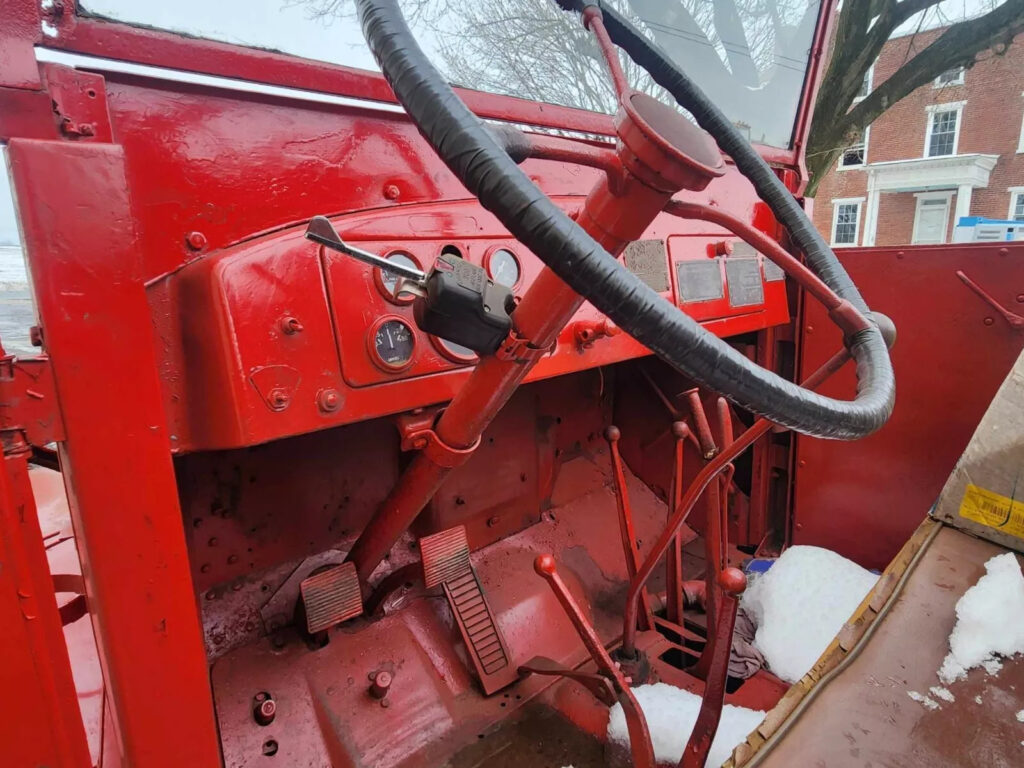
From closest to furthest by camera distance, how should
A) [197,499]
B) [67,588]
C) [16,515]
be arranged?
[16,515]
[67,588]
[197,499]

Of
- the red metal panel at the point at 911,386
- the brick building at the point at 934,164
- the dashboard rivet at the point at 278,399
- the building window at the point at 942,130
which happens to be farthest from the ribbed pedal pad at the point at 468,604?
the building window at the point at 942,130

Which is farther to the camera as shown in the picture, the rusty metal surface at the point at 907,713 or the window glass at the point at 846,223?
the window glass at the point at 846,223

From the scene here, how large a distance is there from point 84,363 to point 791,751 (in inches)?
41.4

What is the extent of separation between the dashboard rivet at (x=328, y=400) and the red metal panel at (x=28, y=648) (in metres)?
0.37

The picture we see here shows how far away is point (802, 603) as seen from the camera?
5.76ft

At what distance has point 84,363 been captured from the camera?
2.22 ft

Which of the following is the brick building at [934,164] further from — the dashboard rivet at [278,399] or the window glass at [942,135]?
the dashboard rivet at [278,399]

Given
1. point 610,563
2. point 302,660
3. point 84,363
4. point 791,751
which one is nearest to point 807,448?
point 610,563

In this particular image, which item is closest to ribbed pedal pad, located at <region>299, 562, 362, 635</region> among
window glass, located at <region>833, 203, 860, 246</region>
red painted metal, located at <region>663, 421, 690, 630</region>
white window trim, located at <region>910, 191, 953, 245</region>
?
red painted metal, located at <region>663, 421, 690, 630</region>

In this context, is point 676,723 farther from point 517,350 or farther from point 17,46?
point 17,46

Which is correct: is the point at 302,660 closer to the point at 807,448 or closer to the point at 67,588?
the point at 67,588

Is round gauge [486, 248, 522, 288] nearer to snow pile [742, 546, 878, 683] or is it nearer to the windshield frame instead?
the windshield frame

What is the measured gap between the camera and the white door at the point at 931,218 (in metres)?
17.3

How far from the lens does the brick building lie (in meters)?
16.4
